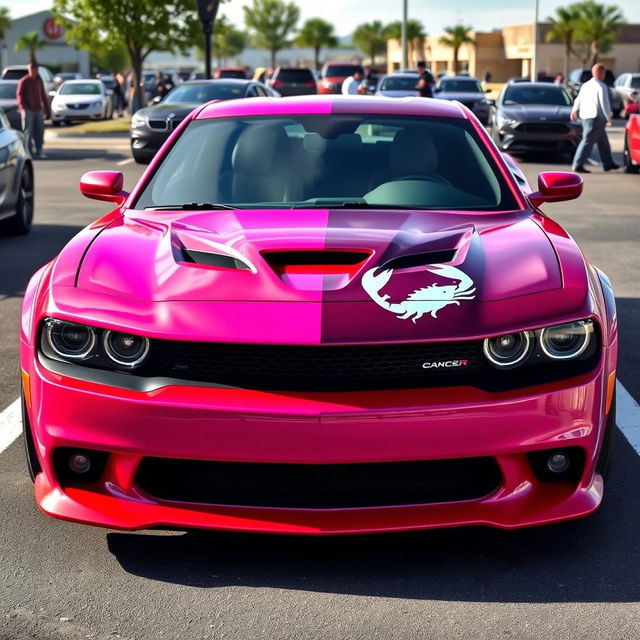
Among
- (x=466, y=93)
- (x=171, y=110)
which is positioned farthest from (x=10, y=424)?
(x=466, y=93)

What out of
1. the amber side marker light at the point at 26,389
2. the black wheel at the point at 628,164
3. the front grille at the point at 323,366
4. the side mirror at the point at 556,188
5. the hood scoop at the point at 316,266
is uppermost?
the hood scoop at the point at 316,266

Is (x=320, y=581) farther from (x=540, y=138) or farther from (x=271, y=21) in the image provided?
(x=271, y=21)

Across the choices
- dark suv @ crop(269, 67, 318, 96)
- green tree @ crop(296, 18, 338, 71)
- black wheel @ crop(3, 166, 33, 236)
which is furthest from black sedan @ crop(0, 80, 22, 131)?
green tree @ crop(296, 18, 338, 71)

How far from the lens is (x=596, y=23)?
289ft

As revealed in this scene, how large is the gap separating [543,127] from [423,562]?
744 inches

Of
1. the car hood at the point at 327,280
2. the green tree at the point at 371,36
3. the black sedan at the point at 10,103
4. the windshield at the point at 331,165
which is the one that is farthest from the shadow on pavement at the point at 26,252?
the green tree at the point at 371,36

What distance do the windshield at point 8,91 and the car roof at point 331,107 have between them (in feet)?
89.7

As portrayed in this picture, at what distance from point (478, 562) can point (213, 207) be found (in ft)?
6.20

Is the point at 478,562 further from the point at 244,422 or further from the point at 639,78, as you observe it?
the point at 639,78

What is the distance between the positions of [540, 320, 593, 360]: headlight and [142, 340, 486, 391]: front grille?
0.27m

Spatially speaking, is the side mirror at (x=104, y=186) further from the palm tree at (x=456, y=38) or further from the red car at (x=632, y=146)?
the palm tree at (x=456, y=38)

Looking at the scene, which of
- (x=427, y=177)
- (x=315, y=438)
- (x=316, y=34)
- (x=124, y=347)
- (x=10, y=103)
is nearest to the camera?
(x=315, y=438)

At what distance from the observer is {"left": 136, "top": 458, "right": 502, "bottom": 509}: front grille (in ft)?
12.5

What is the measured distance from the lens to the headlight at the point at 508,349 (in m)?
3.80
